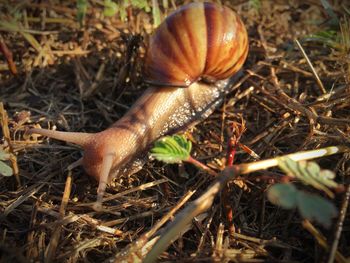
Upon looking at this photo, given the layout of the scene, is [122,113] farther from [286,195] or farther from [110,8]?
[286,195]

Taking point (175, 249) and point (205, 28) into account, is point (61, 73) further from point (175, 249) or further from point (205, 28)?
point (175, 249)

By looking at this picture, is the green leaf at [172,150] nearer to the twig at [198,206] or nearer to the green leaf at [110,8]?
the twig at [198,206]

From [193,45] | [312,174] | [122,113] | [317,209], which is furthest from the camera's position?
[122,113]

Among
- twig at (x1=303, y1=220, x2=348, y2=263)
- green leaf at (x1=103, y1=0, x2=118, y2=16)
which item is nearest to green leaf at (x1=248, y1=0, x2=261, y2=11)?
green leaf at (x1=103, y1=0, x2=118, y2=16)

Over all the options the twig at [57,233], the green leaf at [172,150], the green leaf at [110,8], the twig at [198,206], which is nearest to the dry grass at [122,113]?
the twig at [57,233]

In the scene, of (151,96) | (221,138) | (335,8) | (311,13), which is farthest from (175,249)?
(311,13)

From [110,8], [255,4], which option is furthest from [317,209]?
[255,4]

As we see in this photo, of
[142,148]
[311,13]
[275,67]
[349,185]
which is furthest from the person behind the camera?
[311,13]

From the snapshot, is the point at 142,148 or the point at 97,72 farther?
the point at 97,72
